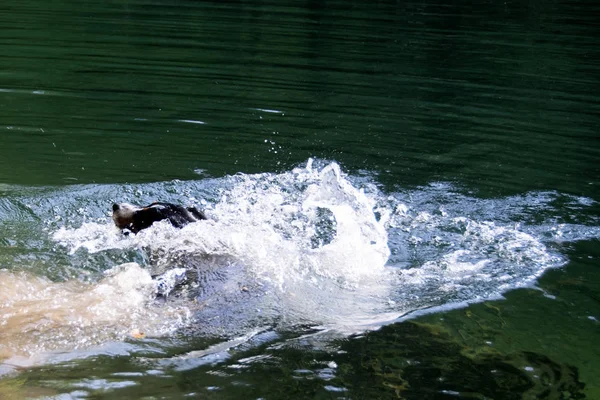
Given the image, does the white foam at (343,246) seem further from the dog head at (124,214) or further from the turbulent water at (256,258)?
the dog head at (124,214)

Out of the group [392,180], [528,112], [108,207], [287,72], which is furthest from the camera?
[287,72]

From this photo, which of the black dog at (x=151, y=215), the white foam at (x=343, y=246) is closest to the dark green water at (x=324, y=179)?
the white foam at (x=343, y=246)

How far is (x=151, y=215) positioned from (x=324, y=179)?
6.95ft

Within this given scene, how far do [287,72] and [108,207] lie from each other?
7554 millimetres

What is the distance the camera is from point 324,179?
7.82 metres

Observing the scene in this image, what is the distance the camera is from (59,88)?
12.6 metres

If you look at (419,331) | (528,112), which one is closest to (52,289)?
(419,331)

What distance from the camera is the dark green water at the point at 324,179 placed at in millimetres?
4926

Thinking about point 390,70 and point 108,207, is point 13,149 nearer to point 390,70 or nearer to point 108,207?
point 108,207

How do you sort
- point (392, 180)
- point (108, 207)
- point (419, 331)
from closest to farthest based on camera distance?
point (419, 331) → point (108, 207) → point (392, 180)

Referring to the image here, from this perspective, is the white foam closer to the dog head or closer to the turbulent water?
the turbulent water

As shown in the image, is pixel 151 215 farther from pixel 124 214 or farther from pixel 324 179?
pixel 324 179

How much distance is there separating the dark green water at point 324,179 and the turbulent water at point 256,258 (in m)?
0.03

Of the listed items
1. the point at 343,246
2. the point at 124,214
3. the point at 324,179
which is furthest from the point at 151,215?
the point at 324,179
